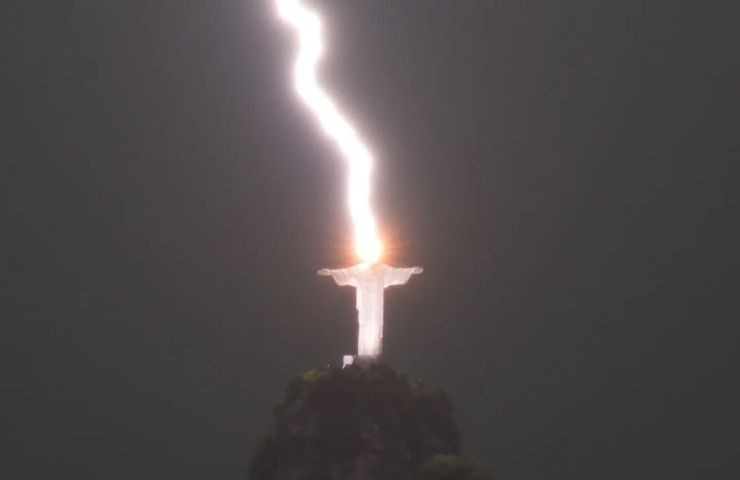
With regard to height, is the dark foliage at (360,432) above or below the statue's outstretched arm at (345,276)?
below

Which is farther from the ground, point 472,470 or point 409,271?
point 409,271

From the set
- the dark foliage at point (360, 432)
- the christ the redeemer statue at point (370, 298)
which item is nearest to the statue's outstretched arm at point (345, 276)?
the christ the redeemer statue at point (370, 298)

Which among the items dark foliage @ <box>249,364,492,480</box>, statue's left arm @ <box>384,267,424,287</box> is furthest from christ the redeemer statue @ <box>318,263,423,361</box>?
dark foliage @ <box>249,364,492,480</box>

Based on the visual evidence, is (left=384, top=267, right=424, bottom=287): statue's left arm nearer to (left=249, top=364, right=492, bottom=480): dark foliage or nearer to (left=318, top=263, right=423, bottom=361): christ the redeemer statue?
(left=318, top=263, right=423, bottom=361): christ the redeemer statue

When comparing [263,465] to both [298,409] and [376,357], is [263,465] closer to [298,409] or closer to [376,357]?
[298,409]

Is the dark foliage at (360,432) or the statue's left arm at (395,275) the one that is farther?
the statue's left arm at (395,275)

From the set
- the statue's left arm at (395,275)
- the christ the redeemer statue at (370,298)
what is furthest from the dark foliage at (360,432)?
the statue's left arm at (395,275)

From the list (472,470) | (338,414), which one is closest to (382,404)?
(338,414)

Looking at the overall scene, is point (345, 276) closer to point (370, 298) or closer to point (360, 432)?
point (370, 298)

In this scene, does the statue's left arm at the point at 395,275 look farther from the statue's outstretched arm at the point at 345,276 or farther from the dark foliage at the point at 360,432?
the dark foliage at the point at 360,432
